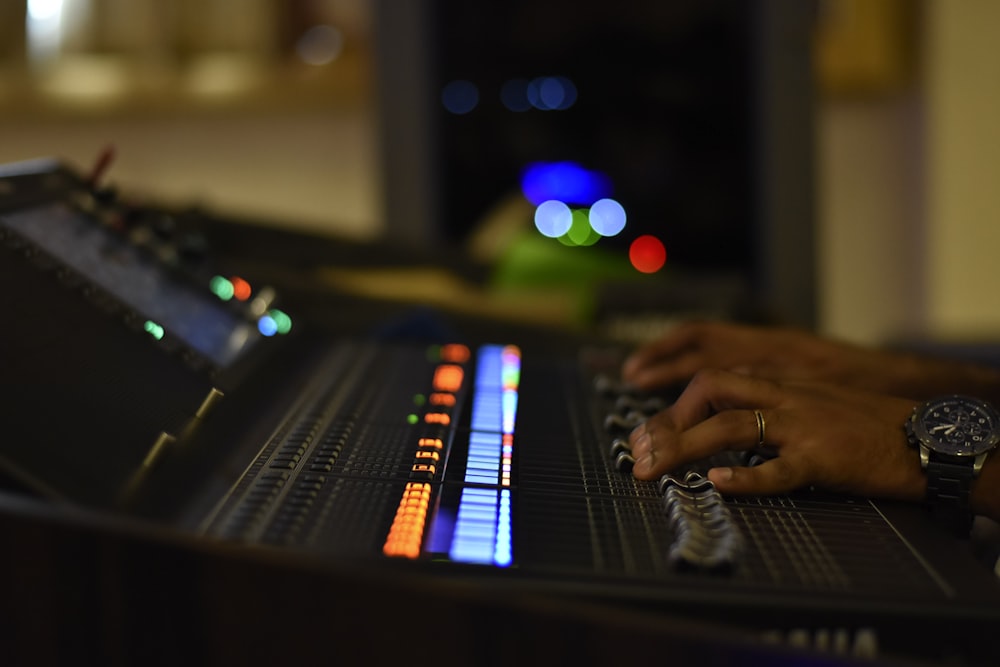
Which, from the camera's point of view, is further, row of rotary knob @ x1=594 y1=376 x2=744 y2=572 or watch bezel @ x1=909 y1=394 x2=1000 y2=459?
watch bezel @ x1=909 y1=394 x2=1000 y2=459

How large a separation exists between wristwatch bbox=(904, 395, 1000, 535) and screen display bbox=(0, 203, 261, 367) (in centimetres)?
54

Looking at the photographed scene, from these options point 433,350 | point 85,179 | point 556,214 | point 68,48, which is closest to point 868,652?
point 433,350

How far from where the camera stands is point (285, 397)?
90 cm

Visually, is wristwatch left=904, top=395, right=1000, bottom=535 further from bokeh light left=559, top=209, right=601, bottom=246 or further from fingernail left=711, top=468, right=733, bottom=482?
bokeh light left=559, top=209, right=601, bottom=246

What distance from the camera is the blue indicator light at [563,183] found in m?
2.86

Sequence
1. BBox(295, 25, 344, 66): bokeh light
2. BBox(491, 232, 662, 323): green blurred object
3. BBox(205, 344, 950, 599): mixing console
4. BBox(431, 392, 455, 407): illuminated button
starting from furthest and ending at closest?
BBox(295, 25, 344, 66): bokeh light → BBox(491, 232, 662, 323): green blurred object → BBox(431, 392, 455, 407): illuminated button → BBox(205, 344, 950, 599): mixing console

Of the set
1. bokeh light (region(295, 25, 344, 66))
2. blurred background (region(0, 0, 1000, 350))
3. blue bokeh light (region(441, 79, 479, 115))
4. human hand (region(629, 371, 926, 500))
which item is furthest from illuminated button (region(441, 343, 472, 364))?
bokeh light (region(295, 25, 344, 66))

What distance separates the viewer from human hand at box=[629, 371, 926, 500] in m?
0.70

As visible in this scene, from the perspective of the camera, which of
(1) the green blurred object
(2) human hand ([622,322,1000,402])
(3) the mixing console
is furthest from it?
(1) the green blurred object

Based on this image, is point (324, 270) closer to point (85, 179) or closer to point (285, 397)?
point (85, 179)

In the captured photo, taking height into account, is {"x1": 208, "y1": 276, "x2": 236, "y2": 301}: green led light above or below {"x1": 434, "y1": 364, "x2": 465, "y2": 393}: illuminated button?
above

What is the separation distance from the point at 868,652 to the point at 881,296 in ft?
10.6

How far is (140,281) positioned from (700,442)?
20.7 inches

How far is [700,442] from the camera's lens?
2.35 ft
